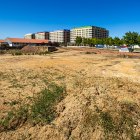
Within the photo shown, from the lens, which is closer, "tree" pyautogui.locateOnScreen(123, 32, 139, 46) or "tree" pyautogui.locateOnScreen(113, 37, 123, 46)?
"tree" pyautogui.locateOnScreen(123, 32, 139, 46)

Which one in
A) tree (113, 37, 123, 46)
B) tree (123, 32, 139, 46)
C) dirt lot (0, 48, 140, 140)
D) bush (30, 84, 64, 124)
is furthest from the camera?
tree (113, 37, 123, 46)

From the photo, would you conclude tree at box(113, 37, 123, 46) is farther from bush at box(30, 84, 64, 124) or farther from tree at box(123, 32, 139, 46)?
bush at box(30, 84, 64, 124)

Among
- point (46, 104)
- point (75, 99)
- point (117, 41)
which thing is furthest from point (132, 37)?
point (46, 104)

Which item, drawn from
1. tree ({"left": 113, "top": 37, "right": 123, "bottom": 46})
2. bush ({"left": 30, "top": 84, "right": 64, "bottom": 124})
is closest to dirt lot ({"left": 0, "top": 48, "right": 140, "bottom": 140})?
bush ({"left": 30, "top": 84, "right": 64, "bottom": 124})

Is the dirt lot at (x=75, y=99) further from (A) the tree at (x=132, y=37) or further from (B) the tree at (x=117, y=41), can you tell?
(B) the tree at (x=117, y=41)

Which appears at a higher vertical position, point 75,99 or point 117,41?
point 117,41

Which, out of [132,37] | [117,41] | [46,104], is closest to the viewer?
[46,104]

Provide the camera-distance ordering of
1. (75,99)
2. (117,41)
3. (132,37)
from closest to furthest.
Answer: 1. (75,99)
2. (132,37)
3. (117,41)

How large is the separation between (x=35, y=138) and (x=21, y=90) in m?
7.31

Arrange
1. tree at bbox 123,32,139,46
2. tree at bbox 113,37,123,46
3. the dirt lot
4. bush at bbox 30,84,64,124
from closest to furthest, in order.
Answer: the dirt lot < bush at bbox 30,84,64,124 < tree at bbox 123,32,139,46 < tree at bbox 113,37,123,46

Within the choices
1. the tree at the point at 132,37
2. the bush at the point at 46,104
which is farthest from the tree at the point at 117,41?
the bush at the point at 46,104

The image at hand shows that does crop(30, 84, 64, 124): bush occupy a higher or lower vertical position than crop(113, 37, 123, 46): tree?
lower

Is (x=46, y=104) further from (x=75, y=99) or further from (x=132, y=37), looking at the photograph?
(x=132, y=37)

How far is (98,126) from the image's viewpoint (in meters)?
11.0
